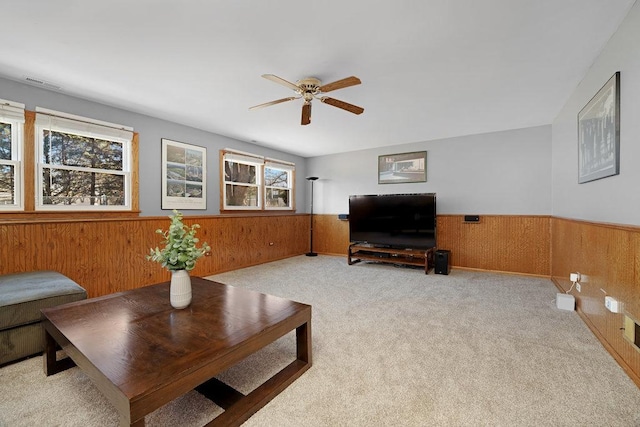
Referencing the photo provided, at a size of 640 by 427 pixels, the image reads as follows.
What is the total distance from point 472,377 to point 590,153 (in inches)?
88.8

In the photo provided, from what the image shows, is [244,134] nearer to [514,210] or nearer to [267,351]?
[267,351]

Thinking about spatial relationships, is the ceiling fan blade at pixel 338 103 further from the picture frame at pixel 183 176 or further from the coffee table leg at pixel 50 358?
the coffee table leg at pixel 50 358

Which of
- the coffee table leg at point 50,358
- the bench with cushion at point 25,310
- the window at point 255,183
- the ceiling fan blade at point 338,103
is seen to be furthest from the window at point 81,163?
the ceiling fan blade at point 338,103

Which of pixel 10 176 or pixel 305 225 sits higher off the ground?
pixel 10 176

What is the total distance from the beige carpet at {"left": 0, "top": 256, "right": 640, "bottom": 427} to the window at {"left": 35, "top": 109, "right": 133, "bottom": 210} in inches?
78.0

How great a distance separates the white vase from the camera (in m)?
1.74

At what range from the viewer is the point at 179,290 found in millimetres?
1749

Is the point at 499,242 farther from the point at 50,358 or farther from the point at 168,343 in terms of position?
the point at 50,358

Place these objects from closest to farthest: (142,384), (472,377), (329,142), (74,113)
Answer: (142,384) → (472,377) → (74,113) → (329,142)

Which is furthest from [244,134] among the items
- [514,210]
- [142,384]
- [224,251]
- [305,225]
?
[514,210]

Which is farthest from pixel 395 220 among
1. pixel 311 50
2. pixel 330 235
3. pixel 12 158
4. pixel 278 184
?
pixel 12 158

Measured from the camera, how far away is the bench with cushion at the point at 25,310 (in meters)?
1.78

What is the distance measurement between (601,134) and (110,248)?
5.00 metres

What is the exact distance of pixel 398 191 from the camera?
5430mm
